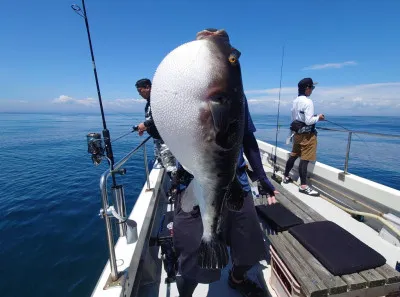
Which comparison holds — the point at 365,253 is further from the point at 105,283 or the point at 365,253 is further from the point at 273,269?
the point at 105,283

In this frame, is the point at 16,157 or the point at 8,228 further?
the point at 16,157

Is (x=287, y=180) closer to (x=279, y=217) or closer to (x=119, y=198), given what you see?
(x=279, y=217)

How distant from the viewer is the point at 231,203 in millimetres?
1533

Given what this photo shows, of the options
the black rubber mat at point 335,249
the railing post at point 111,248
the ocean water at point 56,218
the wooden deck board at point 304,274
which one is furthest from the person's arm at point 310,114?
the railing post at point 111,248

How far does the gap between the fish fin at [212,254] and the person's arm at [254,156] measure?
748 millimetres

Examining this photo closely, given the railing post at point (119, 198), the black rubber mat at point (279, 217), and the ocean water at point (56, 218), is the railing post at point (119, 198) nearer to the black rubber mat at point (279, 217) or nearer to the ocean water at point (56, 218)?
the black rubber mat at point (279, 217)

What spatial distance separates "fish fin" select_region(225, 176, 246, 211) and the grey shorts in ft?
0.93

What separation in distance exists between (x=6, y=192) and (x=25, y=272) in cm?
610

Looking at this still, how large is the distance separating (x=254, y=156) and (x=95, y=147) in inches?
90.1

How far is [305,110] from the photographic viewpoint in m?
5.34

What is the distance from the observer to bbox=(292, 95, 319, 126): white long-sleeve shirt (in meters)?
5.29

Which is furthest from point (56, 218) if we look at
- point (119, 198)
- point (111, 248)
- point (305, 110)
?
point (305, 110)

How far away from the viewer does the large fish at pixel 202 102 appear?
3.63 feet

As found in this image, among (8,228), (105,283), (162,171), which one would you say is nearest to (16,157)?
(8,228)
